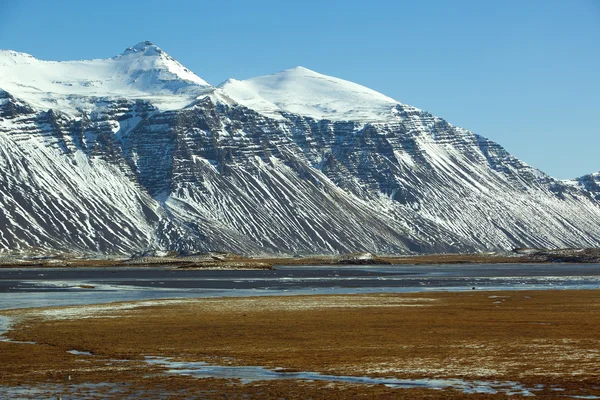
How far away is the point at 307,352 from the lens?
4475 cm

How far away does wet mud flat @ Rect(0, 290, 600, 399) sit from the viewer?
114 ft

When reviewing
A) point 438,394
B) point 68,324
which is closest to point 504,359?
point 438,394

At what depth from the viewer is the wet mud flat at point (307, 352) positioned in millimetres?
34625

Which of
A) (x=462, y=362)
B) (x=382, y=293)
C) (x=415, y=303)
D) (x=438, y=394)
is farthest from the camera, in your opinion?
(x=382, y=293)

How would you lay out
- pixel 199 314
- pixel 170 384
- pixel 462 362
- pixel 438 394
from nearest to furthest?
pixel 438 394, pixel 170 384, pixel 462 362, pixel 199 314

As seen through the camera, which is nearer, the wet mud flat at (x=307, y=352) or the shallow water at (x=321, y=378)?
the shallow water at (x=321, y=378)

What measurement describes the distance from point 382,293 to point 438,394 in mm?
62309

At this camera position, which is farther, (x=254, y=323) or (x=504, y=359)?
(x=254, y=323)

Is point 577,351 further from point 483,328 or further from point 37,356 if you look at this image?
point 37,356

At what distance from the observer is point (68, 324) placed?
58.7 metres

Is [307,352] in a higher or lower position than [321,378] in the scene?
higher

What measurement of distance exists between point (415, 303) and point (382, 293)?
1794 centimetres

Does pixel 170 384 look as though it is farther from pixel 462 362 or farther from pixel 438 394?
pixel 462 362

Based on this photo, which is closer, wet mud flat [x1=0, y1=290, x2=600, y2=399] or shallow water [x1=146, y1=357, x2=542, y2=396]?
shallow water [x1=146, y1=357, x2=542, y2=396]
